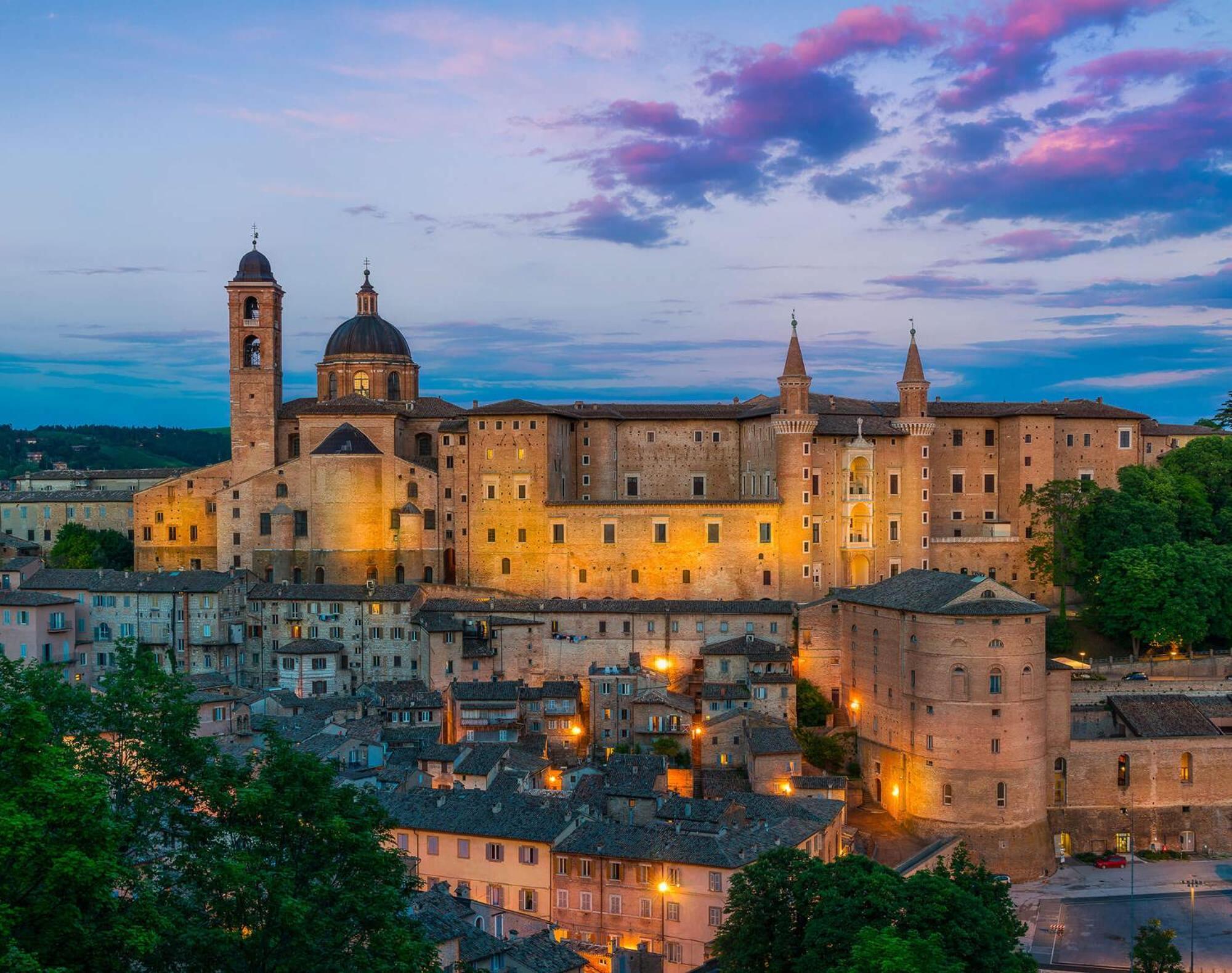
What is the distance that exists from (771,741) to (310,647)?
62.8 feet

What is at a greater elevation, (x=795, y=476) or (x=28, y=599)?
(x=795, y=476)

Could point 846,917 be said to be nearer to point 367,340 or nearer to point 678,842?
point 678,842

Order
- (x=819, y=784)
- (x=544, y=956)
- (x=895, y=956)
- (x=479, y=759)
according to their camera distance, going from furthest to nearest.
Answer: (x=819, y=784) → (x=479, y=759) → (x=544, y=956) → (x=895, y=956)

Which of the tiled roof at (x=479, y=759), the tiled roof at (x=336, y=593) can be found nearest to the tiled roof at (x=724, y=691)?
the tiled roof at (x=479, y=759)

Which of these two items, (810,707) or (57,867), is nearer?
(57,867)

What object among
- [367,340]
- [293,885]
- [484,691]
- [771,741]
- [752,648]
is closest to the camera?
[293,885]

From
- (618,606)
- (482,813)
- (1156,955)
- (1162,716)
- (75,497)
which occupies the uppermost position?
(75,497)

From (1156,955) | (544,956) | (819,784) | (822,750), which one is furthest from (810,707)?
(544,956)

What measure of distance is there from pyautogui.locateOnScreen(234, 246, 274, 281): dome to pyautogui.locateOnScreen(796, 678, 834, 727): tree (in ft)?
112

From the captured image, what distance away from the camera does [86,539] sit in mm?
66375

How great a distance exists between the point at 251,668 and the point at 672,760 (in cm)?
1916

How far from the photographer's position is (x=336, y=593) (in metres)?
54.4

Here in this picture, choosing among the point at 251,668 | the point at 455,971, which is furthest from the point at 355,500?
the point at 455,971

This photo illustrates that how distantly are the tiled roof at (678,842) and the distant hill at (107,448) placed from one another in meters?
96.1
